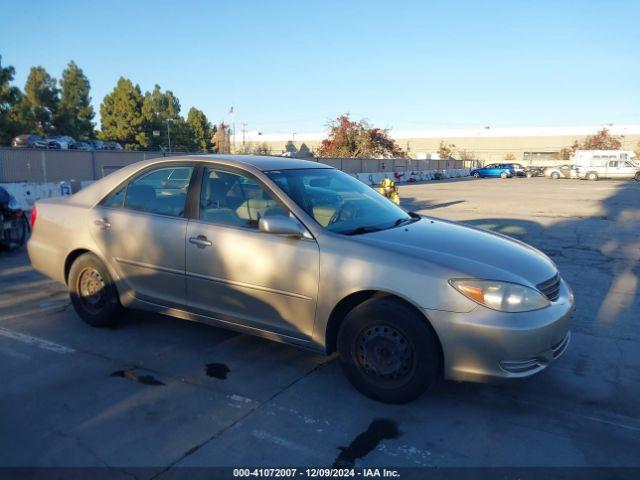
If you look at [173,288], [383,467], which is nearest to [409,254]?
[383,467]

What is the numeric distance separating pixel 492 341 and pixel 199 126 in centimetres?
6962

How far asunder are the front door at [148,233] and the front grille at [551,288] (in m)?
2.68

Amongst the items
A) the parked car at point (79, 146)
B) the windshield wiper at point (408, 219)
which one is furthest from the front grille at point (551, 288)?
the parked car at point (79, 146)

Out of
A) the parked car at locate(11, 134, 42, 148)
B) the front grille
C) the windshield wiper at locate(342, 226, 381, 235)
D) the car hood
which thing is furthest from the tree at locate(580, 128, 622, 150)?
the windshield wiper at locate(342, 226, 381, 235)

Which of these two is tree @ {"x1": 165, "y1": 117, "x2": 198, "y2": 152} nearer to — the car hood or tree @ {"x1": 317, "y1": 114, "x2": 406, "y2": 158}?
tree @ {"x1": 317, "y1": 114, "x2": 406, "y2": 158}

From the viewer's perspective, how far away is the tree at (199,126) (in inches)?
2670

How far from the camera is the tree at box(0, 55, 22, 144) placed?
29.9m

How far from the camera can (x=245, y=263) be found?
12.2ft

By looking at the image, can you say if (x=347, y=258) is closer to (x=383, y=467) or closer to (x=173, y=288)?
(x=383, y=467)

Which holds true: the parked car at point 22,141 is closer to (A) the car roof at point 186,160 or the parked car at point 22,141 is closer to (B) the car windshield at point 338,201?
(A) the car roof at point 186,160

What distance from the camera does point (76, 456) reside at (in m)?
2.78

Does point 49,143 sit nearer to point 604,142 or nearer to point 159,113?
point 159,113

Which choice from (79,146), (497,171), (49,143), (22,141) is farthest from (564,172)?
(22,141)

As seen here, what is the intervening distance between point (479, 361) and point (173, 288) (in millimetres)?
2448
